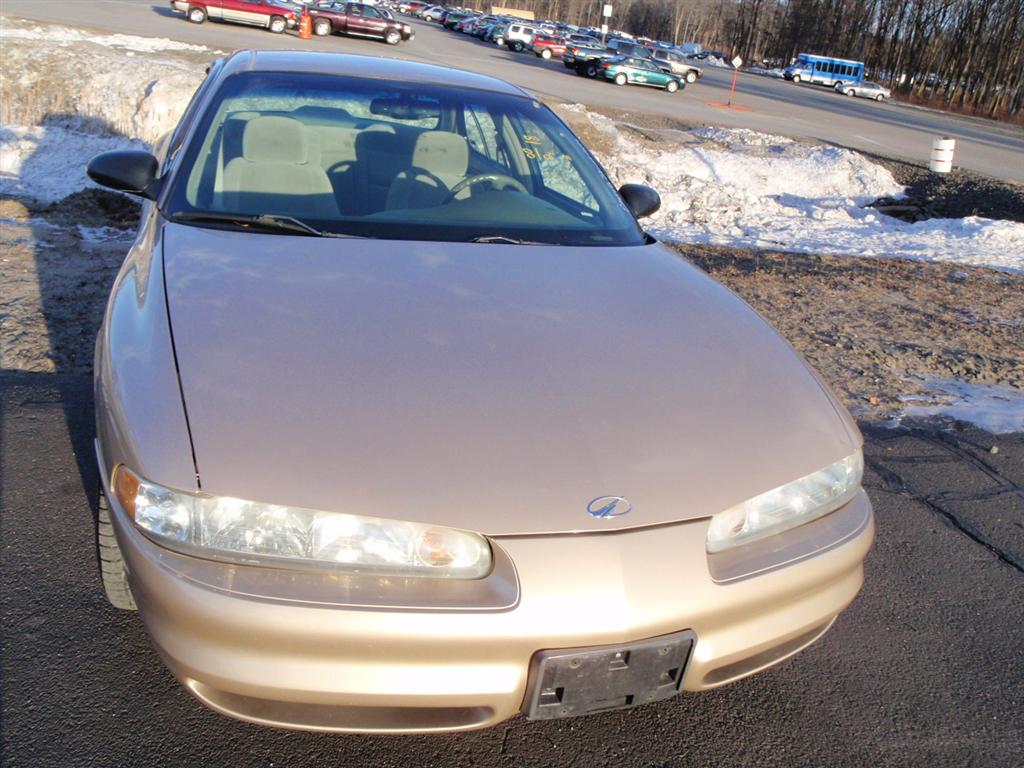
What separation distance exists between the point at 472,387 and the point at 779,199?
12.4 meters

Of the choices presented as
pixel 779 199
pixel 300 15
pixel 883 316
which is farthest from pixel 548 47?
pixel 883 316

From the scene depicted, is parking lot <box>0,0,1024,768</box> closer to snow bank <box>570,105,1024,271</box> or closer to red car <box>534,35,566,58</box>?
snow bank <box>570,105,1024,271</box>

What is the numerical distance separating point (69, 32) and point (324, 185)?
21493 millimetres

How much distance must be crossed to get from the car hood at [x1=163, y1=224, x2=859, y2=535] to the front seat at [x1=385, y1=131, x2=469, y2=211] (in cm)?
47

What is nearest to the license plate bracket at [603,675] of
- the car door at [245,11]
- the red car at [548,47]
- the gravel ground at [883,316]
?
the gravel ground at [883,316]

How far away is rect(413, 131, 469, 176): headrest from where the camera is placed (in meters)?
3.65

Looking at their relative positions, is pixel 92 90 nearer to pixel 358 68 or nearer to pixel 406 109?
pixel 358 68

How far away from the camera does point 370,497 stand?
6.10 ft

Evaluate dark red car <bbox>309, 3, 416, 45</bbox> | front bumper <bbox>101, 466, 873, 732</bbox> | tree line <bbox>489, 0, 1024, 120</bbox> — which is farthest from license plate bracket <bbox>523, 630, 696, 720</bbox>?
tree line <bbox>489, 0, 1024, 120</bbox>

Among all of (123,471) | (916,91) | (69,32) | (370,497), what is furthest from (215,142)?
(916,91)

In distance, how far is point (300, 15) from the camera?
33.1 metres

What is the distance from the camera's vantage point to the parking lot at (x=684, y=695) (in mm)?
2195

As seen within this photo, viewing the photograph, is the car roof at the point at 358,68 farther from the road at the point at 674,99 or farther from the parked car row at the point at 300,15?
the parked car row at the point at 300,15

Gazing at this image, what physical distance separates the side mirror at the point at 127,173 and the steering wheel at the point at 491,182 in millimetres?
1150
